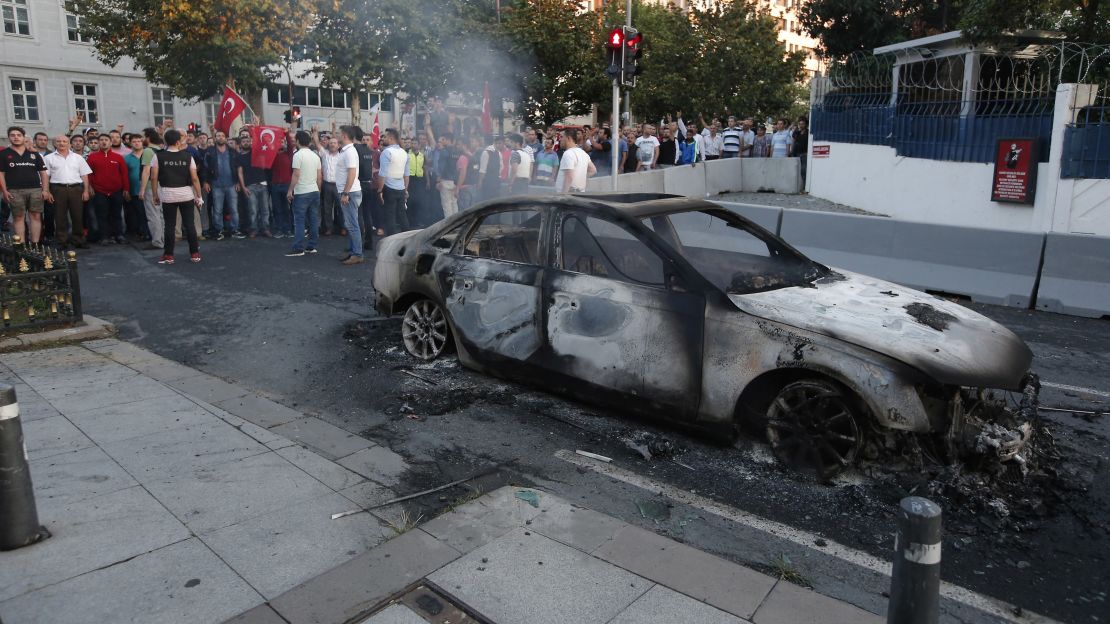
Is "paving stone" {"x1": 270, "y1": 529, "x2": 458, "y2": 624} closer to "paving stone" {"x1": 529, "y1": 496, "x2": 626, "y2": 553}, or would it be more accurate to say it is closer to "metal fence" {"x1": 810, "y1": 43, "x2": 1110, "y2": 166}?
"paving stone" {"x1": 529, "y1": 496, "x2": 626, "y2": 553}

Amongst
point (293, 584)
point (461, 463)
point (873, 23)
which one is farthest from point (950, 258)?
point (873, 23)

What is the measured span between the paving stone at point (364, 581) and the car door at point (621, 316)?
5.72 feet

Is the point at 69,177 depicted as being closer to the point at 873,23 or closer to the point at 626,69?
the point at 626,69

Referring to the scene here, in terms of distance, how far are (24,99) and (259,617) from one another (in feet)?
123

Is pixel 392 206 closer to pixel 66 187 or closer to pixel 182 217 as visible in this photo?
pixel 182 217

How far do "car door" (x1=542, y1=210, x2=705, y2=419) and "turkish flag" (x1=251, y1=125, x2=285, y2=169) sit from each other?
31.4 ft

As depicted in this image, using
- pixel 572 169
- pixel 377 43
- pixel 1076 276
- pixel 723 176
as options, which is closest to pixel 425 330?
pixel 572 169

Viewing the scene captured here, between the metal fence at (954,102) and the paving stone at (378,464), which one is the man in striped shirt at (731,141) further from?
the paving stone at (378,464)

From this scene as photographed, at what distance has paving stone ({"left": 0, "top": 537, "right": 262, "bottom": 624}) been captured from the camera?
3074 mm

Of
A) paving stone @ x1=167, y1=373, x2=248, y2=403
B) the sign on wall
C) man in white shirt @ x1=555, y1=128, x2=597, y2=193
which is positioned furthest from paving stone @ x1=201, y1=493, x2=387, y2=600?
the sign on wall

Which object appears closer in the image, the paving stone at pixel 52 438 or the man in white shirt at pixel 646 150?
the paving stone at pixel 52 438

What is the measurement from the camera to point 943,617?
126 inches

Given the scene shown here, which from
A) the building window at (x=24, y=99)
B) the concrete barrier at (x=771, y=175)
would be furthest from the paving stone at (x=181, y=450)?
the building window at (x=24, y=99)

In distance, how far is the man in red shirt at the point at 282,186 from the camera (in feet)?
45.8
